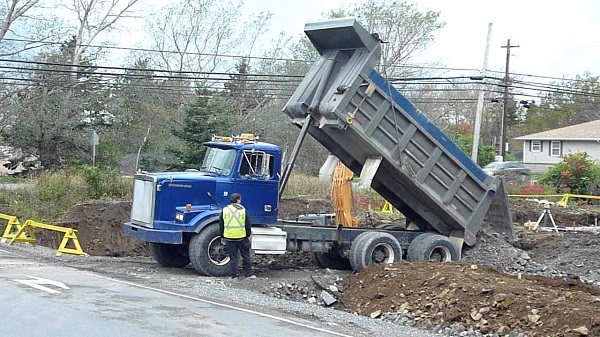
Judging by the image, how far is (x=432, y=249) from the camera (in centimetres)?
1778

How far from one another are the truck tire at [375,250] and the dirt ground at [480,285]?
53 centimetres

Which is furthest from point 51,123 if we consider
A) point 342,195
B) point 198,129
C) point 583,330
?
point 583,330

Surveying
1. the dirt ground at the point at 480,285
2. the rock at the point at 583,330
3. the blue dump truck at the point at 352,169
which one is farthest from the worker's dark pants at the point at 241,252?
the rock at the point at 583,330

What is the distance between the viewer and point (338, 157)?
697 inches

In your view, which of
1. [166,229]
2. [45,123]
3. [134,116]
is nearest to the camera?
[166,229]

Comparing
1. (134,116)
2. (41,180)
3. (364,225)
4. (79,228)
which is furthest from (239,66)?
(364,225)

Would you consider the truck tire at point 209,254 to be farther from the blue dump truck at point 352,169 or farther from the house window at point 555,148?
the house window at point 555,148

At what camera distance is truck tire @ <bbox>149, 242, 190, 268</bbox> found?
17609mm

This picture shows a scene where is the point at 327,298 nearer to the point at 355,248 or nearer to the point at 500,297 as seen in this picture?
the point at 355,248

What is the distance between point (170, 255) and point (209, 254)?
176 centimetres

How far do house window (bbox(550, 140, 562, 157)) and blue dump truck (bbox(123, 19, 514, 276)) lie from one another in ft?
153

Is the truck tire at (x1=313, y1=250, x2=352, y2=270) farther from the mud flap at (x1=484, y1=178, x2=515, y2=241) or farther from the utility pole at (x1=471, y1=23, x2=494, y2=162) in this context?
the utility pole at (x1=471, y1=23, x2=494, y2=162)

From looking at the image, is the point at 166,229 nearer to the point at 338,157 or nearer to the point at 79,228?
the point at 338,157

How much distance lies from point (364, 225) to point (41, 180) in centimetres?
1366
